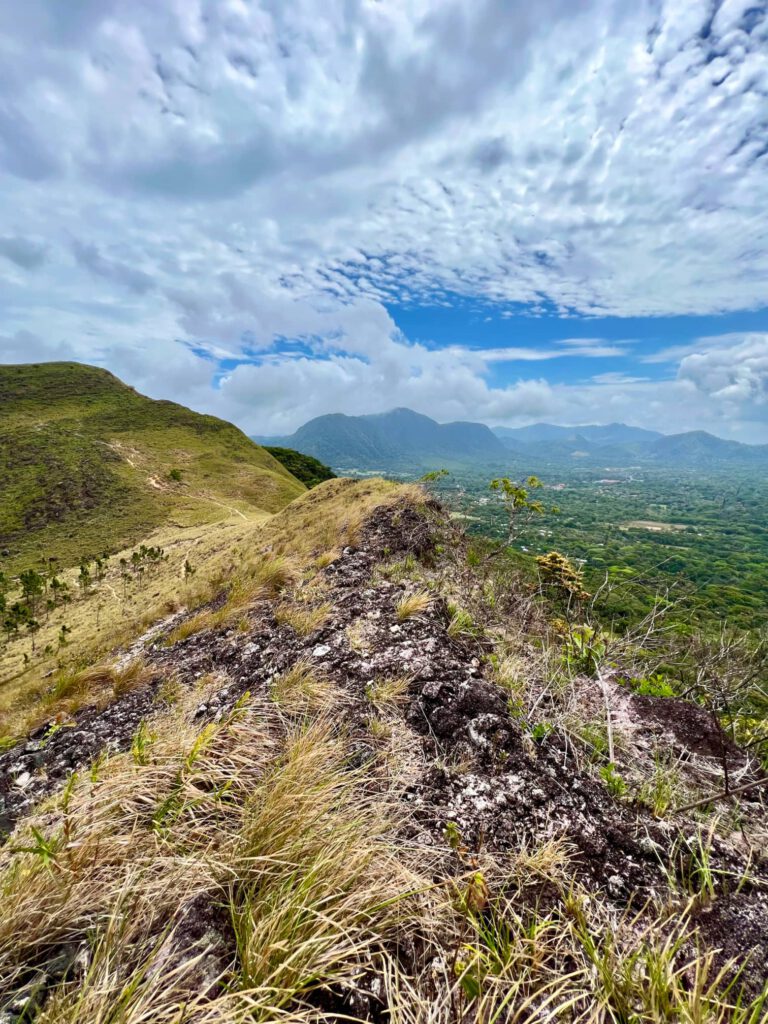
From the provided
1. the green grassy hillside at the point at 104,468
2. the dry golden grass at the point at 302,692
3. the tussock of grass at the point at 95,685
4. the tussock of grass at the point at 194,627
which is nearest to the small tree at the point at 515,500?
the tussock of grass at the point at 194,627

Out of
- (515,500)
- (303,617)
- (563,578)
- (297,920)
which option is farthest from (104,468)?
(297,920)

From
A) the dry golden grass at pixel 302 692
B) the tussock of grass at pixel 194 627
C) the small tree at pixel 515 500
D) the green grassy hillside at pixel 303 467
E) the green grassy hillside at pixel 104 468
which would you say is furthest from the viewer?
the green grassy hillside at pixel 303 467

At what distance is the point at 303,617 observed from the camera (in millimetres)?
4980

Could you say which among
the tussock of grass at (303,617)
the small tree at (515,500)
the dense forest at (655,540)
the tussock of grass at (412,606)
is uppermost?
the small tree at (515,500)

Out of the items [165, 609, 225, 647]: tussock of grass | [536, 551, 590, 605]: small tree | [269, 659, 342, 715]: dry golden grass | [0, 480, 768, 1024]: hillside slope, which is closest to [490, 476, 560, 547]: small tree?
[536, 551, 590, 605]: small tree

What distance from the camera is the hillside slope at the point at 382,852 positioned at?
5.11 ft

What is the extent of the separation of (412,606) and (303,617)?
1.32m

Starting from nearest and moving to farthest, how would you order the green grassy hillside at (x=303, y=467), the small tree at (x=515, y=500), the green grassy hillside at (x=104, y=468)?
the small tree at (x=515, y=500), the green grassy hillside at (x=104, y=468), the green grassy hillside at (x=303, y=467)

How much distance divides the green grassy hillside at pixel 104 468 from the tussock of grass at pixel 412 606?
170ft

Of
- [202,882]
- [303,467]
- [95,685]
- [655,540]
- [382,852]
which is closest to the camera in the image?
[202,882]

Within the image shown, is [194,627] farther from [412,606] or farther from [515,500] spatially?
[515,500]

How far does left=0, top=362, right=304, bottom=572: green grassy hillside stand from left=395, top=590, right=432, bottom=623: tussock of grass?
51.9 m

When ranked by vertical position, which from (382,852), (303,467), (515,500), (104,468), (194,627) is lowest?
(194,627)

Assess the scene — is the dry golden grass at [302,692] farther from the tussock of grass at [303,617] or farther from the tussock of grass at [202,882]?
the tussock of grass at [303,617]
